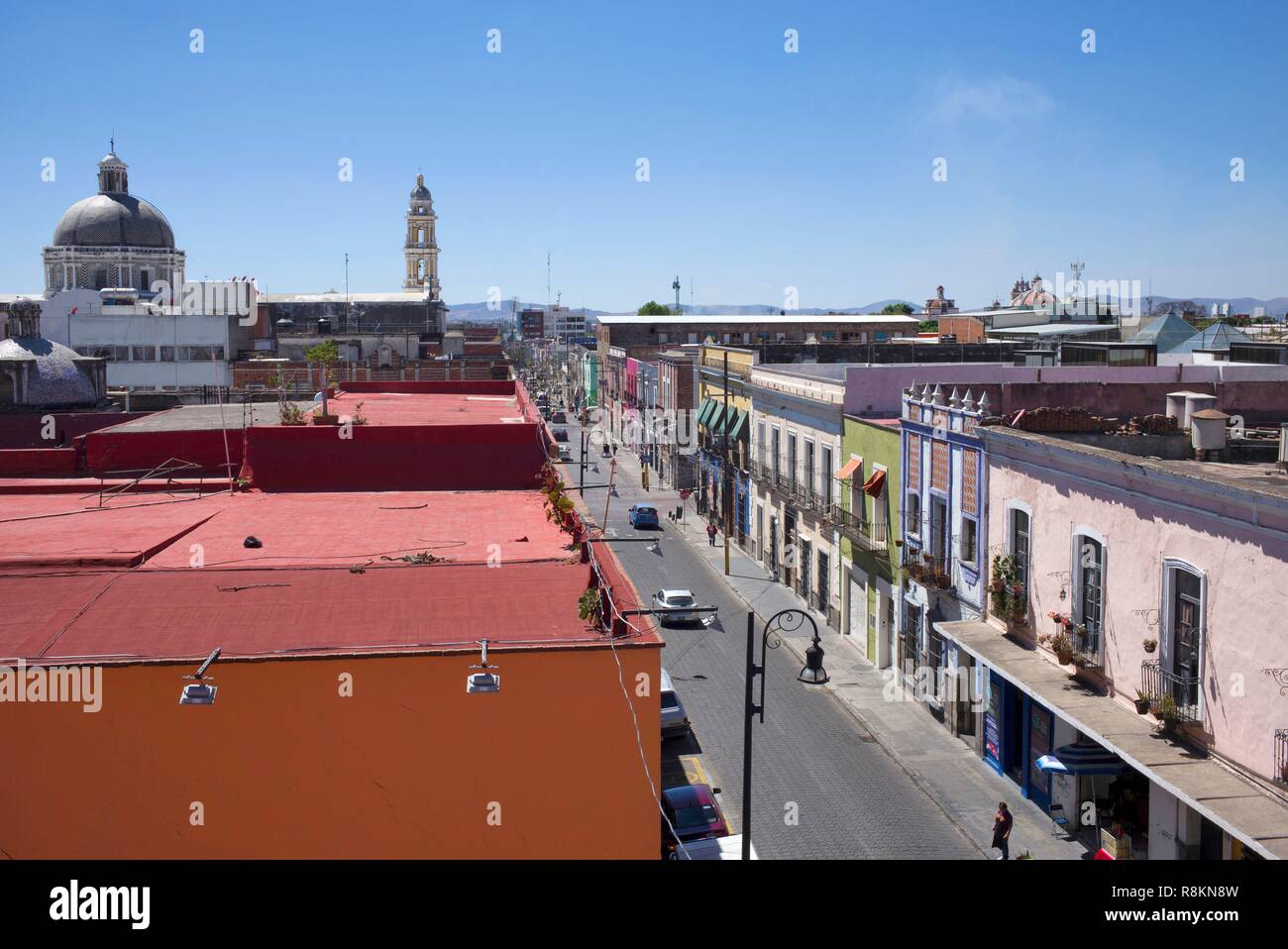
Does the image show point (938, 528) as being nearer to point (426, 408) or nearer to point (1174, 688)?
point (1174, 688)

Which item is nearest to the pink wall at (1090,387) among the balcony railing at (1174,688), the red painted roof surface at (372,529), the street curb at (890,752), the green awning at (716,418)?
the street curb at (890,752)

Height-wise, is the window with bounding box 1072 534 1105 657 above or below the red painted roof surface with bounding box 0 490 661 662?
below

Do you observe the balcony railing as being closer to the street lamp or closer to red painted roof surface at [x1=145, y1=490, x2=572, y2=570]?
the street lamp

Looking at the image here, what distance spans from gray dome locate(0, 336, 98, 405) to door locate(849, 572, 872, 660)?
19854mm

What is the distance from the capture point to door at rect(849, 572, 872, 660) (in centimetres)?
3053

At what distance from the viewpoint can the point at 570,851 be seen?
923cm

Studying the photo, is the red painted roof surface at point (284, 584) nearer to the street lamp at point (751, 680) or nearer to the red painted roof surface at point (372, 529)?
the red painted roof surface at point (372, 529)

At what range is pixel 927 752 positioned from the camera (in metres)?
23.5

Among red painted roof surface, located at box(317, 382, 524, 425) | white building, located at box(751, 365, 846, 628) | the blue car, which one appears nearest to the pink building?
red painted roof surface, located at box(317, 382, 524, 425)

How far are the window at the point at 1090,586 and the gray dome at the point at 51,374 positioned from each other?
2286 cm

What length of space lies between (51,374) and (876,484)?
64.7 ft
